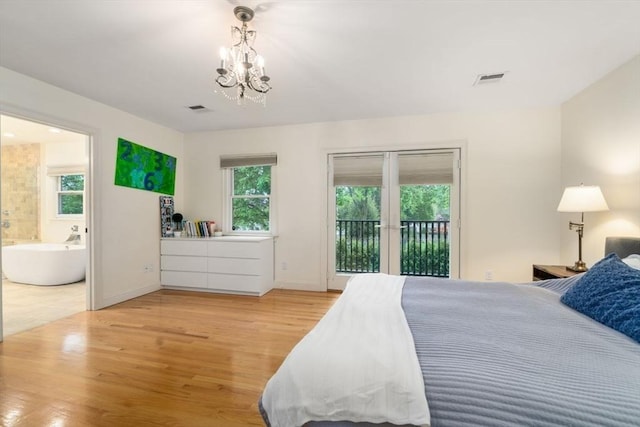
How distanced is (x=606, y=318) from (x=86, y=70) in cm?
390

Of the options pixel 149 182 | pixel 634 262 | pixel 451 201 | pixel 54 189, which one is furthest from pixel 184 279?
pixel 634 262

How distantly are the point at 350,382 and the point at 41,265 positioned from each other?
210 inches

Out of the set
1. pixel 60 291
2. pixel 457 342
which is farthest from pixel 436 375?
pixel 60 291

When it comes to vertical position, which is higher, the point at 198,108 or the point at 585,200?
the point at 198,108

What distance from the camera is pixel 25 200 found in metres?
5.29

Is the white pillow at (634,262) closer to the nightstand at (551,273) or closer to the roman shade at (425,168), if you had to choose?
the nightstand at (551,273)

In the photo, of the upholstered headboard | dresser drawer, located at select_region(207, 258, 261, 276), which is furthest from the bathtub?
the upholstered headboard

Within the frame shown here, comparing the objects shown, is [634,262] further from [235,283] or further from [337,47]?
[235,283]

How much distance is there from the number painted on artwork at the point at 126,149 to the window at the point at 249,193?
1.17 meters

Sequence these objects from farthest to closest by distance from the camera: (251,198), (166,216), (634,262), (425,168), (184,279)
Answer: (251,198), (166,216), (184,279), (425,168), (634,262)

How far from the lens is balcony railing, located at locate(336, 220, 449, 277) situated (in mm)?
3770

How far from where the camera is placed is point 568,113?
125 inches

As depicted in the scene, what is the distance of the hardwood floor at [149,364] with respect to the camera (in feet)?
5.25

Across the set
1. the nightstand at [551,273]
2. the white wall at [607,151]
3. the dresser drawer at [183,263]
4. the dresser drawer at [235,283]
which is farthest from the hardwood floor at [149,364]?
the white wall at [607,151]
